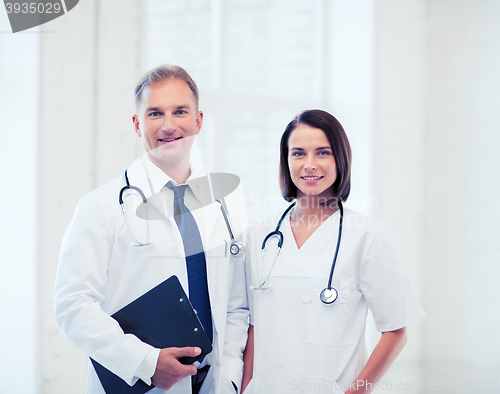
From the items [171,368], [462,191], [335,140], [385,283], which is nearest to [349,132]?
[462,191]

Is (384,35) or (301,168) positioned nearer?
(301,168)

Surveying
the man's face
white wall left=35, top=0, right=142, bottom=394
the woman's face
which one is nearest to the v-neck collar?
the woman's face

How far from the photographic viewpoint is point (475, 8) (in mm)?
1938

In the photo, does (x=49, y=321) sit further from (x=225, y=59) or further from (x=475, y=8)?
(x=475, y=8)

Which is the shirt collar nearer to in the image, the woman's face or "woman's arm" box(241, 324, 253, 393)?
the woman's face

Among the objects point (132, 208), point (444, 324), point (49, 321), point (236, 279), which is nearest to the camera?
point (132, 208)

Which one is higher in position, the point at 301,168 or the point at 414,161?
the point at 414,161

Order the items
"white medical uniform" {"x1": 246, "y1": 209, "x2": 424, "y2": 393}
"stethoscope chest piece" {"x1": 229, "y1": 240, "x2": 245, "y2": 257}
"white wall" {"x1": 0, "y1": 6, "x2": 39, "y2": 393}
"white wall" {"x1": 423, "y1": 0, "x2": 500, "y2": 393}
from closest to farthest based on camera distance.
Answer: "white medical uniform" {"x1": 246, "y1": 209, "x2": 424, "y2": 393}, "stethoscope chest piece" {"x1": 229, "y1": 240, "x2": 245, "y2": 257}, "white wall" {"x1": 0, "y1": 6, "x2": 39, "y2": 393}, "white wall" {"x1": 423, "y1": 0, "x2": 500, "y2": 393}

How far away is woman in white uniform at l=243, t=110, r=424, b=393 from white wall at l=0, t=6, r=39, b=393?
0.93 m

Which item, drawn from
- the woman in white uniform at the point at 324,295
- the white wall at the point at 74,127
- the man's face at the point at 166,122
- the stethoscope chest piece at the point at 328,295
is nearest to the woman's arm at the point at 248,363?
the woman in white uniform at the point at 324,295

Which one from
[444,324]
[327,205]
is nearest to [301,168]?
[327,205]

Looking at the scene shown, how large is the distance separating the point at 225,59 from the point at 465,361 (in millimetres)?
2143

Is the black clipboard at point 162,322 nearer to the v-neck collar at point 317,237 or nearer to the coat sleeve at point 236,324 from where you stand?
the coat sleeve at point 236,324

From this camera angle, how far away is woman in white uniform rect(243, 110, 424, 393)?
3.59ft
